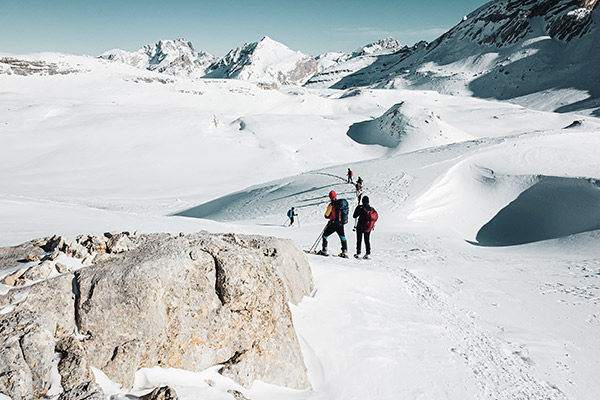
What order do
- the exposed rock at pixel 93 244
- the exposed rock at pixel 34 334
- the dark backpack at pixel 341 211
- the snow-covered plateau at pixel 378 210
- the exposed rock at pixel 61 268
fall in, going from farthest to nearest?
the dark backpack at pixel 341 211 → the snow-covered plateau at pixel 378 210 → the exposed rock at pixel 93 244 → the exposed rock at pixel 61 268 → the exposed rock at pixel 34 334

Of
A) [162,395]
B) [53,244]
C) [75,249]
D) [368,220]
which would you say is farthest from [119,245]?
[368,220]

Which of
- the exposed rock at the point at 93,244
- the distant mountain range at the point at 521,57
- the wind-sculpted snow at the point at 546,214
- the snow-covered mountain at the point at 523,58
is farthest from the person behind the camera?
the distant mountain range at the point at 521,57

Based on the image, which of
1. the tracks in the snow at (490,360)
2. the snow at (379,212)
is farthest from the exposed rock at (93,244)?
the tracks in the snow at (490,360)

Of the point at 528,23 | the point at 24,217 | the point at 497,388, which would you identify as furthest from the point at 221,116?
the point at 528,23

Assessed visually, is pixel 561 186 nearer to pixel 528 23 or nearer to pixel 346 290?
pixel 346 290

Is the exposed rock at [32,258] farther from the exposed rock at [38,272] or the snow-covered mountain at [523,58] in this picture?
the snow-covered mountain at [523,58]

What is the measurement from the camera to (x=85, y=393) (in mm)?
2684

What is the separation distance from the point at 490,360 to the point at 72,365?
5.54 meters

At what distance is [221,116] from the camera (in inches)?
1815

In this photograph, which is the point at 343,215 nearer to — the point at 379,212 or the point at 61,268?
the point at 61,268

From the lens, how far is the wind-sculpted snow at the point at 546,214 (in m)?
13.2

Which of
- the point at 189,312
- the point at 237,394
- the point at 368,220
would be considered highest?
the point at 368,220

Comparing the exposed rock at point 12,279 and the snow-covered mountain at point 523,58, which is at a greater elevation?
the snow-covered mountain at point 523,58

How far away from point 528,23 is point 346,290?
116364 millimetres
